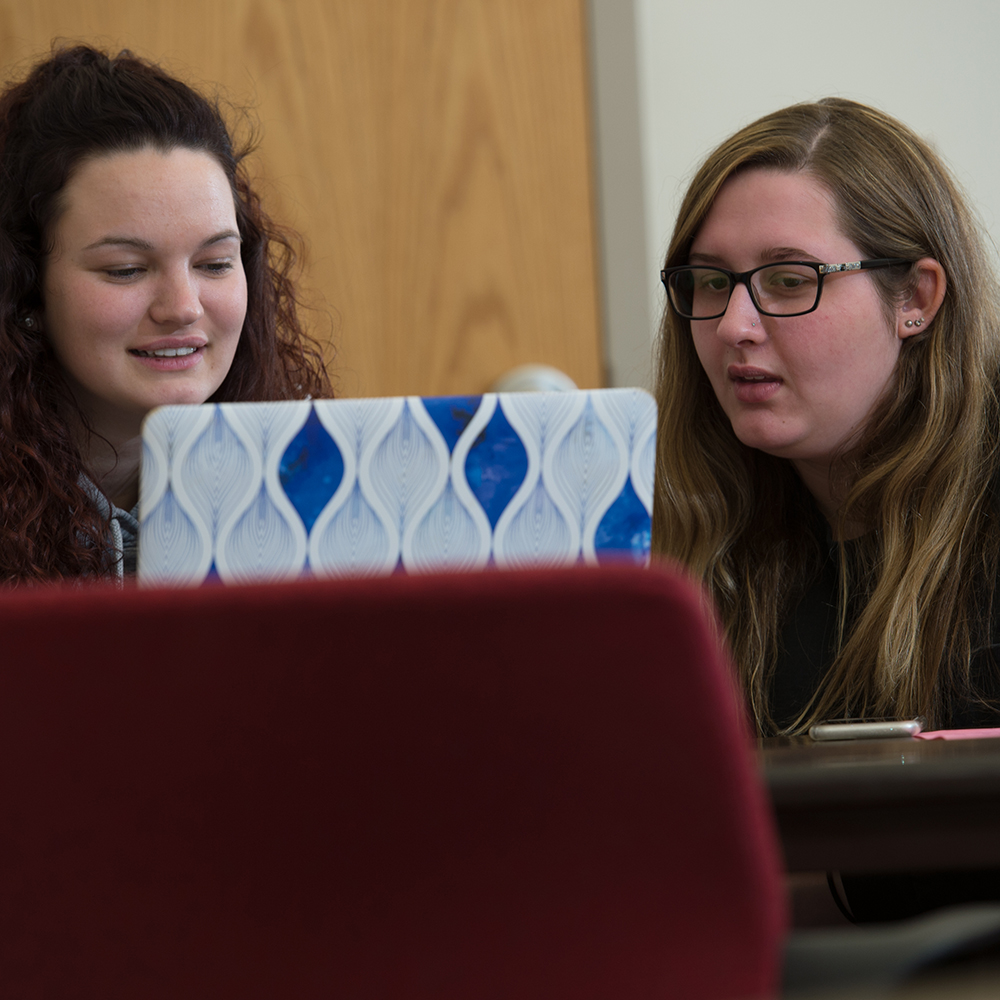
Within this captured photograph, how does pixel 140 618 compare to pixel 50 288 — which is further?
pixel 50 288

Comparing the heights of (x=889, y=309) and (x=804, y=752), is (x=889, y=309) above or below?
above

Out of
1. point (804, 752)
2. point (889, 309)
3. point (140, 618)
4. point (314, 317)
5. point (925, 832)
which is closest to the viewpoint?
point (140, 618)

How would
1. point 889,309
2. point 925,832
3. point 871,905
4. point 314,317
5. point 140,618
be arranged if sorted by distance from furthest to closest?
point 314,317
point 889,309
point 871,905
point 925,832
point 140,618

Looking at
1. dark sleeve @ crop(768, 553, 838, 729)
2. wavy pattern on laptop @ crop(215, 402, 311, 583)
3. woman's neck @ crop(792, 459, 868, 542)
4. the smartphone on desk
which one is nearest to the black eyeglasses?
woman's neck @ crop(792, 459, 868, 542)

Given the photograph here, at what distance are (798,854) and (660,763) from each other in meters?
0.26

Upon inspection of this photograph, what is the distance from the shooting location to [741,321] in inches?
49.3

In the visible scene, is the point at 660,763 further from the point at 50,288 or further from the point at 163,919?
the point at 50,288

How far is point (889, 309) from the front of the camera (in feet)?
4.16

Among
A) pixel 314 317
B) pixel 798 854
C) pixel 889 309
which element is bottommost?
pixel 798 854

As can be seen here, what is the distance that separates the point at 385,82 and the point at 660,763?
206cm

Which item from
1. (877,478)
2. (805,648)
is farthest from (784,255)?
(805,648)

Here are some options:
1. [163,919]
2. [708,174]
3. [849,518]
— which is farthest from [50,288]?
[163,919]

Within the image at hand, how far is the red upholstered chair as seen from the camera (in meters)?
0.37

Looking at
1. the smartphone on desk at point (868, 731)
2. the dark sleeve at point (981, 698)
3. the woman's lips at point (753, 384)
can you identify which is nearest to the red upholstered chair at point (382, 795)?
the smartphone on desk at point (868, 731)
